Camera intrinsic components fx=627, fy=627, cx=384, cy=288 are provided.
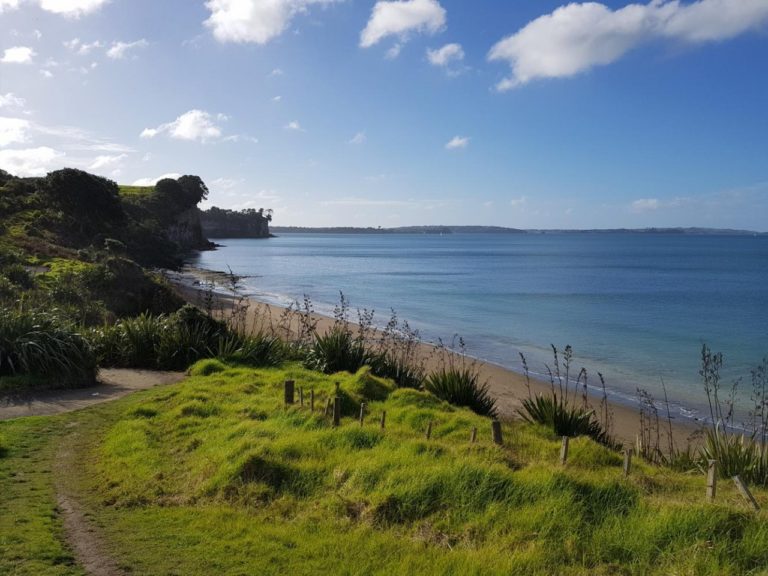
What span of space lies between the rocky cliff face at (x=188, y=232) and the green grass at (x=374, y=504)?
100468 millimetres

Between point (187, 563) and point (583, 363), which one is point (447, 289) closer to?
point (583, 363)

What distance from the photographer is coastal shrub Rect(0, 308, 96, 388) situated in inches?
478

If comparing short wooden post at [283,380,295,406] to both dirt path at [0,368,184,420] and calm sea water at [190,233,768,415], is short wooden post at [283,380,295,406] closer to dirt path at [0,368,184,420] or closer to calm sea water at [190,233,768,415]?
dirt path at [0,368,184,420]

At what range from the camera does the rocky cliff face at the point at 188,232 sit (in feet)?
353

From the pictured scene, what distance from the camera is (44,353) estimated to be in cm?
1224

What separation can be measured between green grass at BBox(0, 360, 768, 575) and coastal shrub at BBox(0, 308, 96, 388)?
3.28 metres

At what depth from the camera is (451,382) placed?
1210 cm

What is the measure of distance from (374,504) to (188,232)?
119 metres

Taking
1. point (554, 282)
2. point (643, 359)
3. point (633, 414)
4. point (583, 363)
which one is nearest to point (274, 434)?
point (633, 414)

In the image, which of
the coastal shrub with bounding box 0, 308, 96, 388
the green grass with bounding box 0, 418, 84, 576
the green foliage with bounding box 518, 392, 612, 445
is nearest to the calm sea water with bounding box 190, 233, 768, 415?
the green foliage with bounding box 518, 392, 612, 445

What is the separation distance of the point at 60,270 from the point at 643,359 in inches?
933


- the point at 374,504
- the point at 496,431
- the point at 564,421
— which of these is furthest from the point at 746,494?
the point at 564,421

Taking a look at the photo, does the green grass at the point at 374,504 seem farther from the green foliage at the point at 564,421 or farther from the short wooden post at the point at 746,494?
the green foliage at the point at 564,421

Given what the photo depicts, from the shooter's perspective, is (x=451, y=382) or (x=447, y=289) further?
(x=447, y=289)
